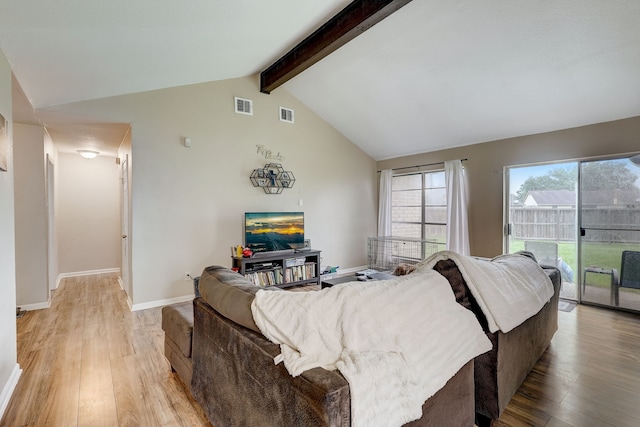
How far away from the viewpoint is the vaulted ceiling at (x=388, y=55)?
7.29ft

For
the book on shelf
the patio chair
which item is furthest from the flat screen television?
the patio chair

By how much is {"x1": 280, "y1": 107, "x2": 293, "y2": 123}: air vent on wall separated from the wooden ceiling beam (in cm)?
60

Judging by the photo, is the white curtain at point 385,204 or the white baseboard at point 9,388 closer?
the white baseboard at point 9,388

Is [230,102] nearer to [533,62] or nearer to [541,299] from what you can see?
[533,62]

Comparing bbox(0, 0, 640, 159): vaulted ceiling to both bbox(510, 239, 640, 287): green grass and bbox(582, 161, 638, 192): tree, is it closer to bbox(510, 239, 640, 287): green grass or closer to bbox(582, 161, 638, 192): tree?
bbox(582, 161, 638, 192): tree

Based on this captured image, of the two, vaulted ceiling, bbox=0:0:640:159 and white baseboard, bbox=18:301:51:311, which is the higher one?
vaulted ceiling, bbox=0:0:640:159

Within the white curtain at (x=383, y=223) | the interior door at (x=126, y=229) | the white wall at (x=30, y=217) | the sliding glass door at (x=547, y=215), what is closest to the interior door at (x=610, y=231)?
the sliding glass door at (x=547, y=215)

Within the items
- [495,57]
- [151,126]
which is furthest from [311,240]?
[495,57]

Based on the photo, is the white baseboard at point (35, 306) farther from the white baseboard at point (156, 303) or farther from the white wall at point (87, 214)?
the white wall at point (87, 214)

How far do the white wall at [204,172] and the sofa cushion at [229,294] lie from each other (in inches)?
100

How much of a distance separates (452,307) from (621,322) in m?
3.39

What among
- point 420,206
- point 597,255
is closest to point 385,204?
point 420,206

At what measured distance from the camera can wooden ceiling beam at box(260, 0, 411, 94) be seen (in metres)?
2.88

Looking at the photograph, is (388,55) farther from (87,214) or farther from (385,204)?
(87,214)
